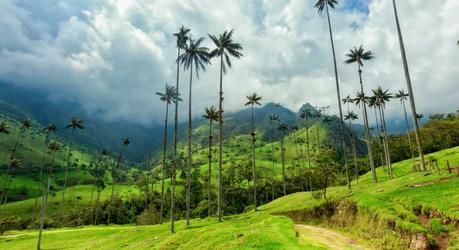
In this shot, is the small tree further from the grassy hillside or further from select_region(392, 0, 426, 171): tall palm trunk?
select_region(392, 0, 426, 171): tall palm trunk

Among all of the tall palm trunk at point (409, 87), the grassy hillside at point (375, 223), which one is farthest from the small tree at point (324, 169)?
the tall palm trunk at point (409, 87)

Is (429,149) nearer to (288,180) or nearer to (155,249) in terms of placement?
(288,180)

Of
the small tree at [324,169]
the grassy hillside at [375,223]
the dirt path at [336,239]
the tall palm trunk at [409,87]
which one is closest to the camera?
the grassy hillside at [375,223]

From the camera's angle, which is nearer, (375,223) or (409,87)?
(375,223)

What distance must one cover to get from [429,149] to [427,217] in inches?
4943

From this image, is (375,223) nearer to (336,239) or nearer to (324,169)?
(336,239)

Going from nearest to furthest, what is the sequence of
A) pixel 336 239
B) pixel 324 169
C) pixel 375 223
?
pixel 375 223 < pixel 336 239 < pixel 324 169

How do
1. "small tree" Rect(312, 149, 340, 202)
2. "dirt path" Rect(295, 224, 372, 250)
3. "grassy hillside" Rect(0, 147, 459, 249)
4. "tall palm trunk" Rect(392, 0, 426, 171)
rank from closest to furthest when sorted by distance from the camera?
"grassy hillside" Rect(0, 147, 459, 249)
"dirt path" Rect(295, 224, 372, 250)
"tall palm trunk" Rect(392, 0, 426, 171)
"small tree" Rect(312, 149, 340, 202)

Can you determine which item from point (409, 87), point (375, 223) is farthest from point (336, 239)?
point (409, 87)

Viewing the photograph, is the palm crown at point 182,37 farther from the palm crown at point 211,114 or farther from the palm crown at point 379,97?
the palm crown at point 379,97

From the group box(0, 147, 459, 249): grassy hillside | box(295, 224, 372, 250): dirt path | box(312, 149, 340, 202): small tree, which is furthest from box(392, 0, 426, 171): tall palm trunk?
box(295, 224, 372, 250): dirt path

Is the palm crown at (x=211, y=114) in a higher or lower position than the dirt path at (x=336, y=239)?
higher

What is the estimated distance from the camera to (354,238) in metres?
40.9

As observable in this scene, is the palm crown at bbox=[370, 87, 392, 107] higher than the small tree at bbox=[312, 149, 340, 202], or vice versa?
the palm crown at bbox=[370, 87, 392, 107]
